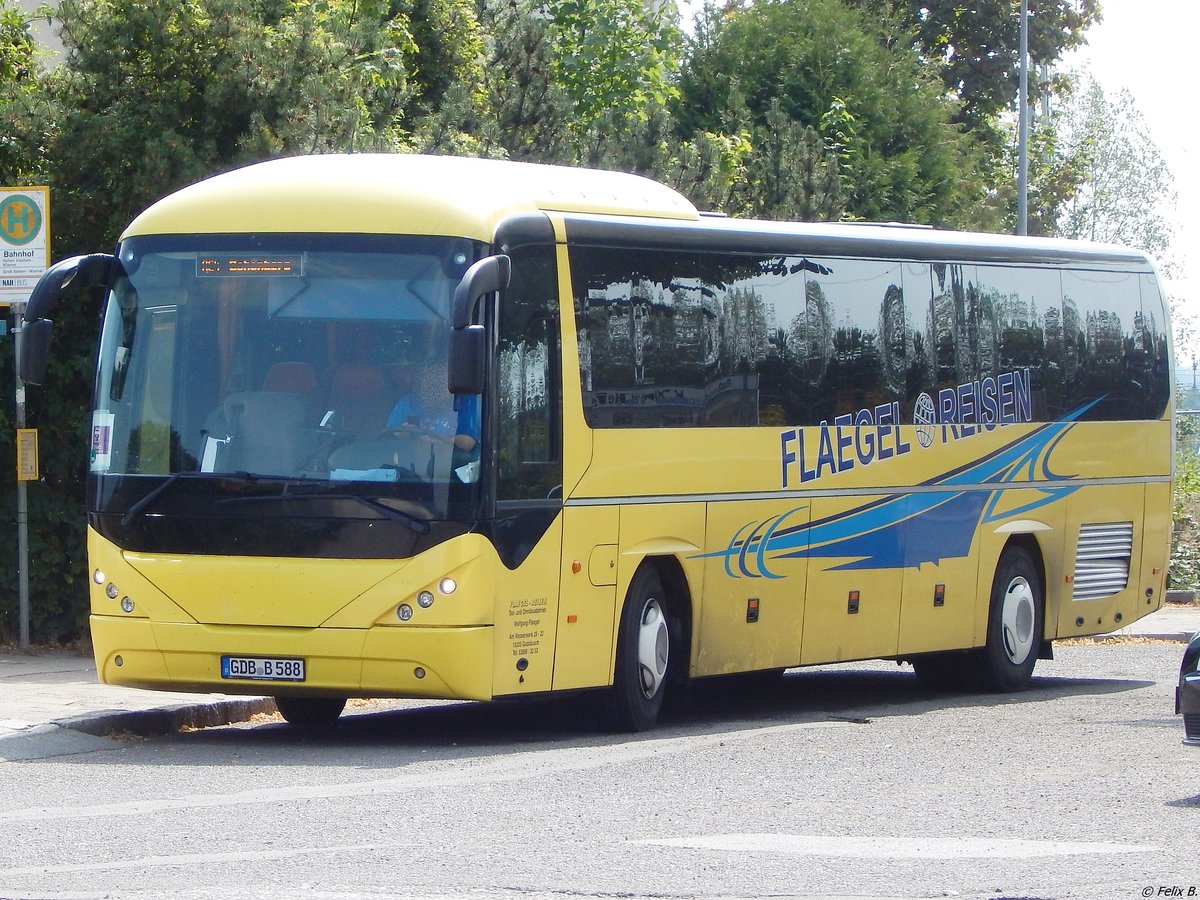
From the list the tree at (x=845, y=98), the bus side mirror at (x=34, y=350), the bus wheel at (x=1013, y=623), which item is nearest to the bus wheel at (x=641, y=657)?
the bus side mirror at (x=34, y=350)

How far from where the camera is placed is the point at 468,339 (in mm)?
11250

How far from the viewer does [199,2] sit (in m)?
17.3

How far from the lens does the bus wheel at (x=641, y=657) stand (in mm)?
12898

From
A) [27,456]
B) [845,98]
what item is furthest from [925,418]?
[845,98]

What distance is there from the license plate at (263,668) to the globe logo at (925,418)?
5.96 m

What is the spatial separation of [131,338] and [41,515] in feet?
16.9

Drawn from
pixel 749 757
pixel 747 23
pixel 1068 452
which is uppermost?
pixel 747 23

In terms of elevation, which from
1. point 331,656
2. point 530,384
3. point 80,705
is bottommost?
point 80,705

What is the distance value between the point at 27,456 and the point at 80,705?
11.4 feet

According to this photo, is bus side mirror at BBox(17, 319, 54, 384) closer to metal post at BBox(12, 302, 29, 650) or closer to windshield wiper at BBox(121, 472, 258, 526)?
windshield wiper at BBox(121, 472, 258, 526)

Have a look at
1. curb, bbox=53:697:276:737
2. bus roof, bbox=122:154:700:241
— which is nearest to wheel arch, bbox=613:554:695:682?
bus roof, bbox=122:154:700:241

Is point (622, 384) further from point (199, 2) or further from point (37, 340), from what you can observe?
point (199, 2)

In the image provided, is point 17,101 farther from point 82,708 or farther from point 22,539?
point 82,708

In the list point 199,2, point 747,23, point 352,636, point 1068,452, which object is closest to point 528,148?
point 199,2
